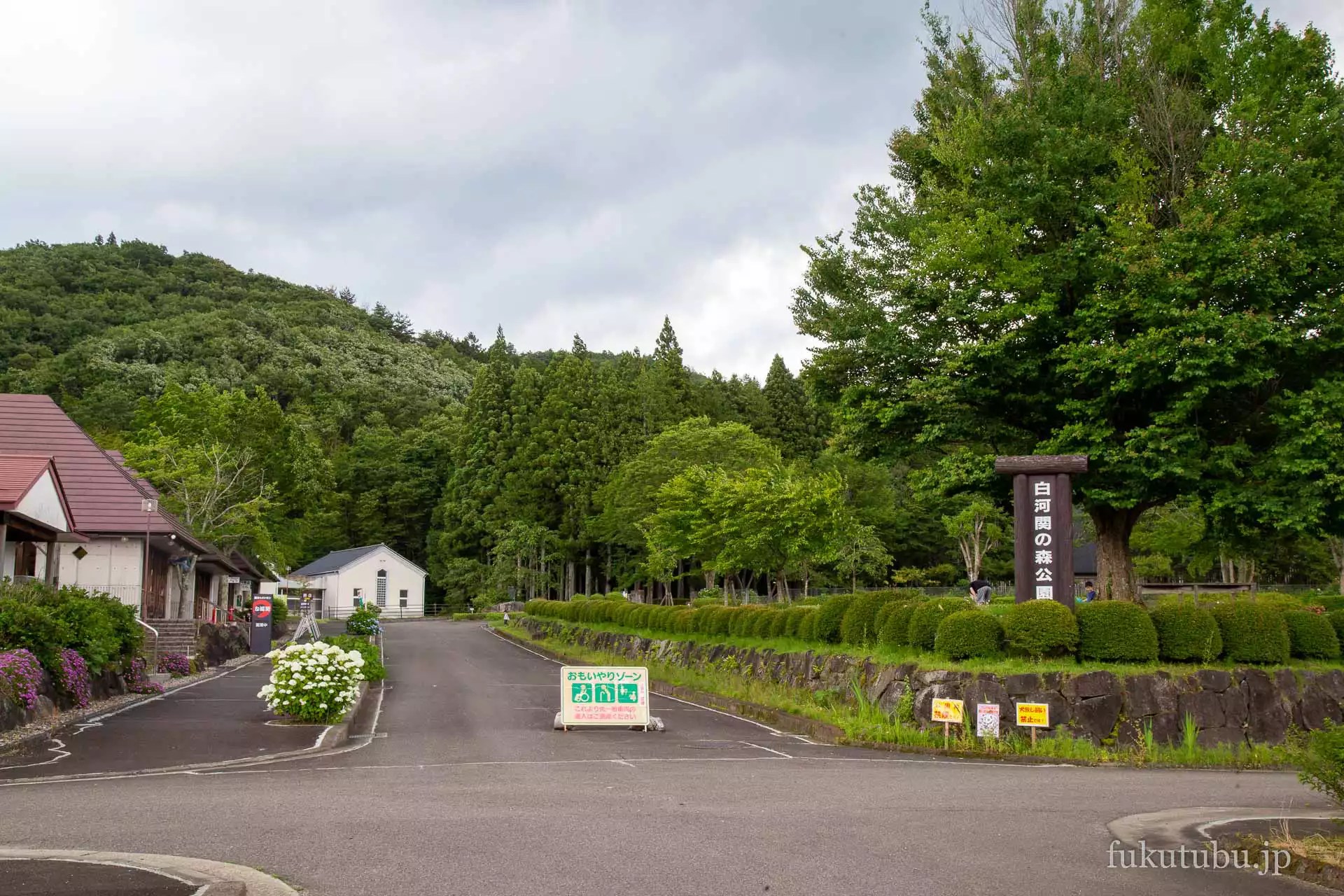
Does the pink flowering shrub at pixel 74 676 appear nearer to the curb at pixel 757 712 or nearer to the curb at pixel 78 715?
the curb at pixel 78 715

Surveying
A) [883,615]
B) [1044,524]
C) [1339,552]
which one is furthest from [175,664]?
→ [1339,552]

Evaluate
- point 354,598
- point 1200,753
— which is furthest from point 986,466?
point 354,598

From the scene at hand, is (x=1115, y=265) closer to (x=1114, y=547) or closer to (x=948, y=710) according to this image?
(x=1114, y=547)

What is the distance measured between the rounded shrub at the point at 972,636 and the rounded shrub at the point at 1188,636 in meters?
2.43

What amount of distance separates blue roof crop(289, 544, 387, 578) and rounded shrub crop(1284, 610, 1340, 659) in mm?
71071

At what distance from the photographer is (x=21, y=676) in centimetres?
1510

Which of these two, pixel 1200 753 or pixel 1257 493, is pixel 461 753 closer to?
pixel 1200 753

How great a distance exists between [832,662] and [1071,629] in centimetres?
530

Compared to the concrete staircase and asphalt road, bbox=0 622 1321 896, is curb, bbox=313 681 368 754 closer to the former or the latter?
asphalt road, bbox=0 622 1321 896

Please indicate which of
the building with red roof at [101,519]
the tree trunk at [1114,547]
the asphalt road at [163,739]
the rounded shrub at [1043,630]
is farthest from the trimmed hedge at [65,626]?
the tree trunk at [1114,547]

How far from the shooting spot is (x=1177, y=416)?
2080 cm

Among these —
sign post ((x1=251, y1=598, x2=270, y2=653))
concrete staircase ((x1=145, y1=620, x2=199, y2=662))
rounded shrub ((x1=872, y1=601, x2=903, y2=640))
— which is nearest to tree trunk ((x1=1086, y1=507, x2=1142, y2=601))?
rounded shrub ((x1=872, y1=601, x2=903, y2=640))

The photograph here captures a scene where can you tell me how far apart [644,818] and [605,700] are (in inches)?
361

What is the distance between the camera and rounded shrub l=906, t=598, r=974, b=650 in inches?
695
